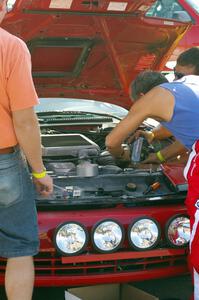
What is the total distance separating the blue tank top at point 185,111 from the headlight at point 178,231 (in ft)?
1.55

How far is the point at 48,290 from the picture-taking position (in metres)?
3.33

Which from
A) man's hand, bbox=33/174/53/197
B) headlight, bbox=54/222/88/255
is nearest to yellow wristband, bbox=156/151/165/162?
headlight, bbox=54/222/88/255

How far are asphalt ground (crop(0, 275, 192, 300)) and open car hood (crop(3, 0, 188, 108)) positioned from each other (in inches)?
78.4

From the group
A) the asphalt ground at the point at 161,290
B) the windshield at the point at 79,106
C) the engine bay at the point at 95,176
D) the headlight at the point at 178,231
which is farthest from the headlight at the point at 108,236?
the windshield at the point at 79,106

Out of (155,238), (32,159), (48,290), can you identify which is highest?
(32,159)

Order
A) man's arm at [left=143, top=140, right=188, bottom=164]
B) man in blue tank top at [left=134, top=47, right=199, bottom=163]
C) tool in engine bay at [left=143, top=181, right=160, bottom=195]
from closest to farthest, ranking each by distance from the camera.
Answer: tool in engine bay at [left=143, top=181, right=160, bottom=195] → man in blue tank top at [left=134, top=47, right=199, bottom=163] → man's arm at [left=143, top=140, right=188, bottom=164]

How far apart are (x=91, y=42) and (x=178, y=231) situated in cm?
229

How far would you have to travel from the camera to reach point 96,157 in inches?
138

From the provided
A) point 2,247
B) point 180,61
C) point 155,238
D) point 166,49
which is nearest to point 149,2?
point 166,49

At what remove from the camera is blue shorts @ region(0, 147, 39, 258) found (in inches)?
94.5

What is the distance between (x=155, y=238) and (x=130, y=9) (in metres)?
2.23

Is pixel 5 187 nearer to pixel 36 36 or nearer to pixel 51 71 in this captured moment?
pixel 36 36

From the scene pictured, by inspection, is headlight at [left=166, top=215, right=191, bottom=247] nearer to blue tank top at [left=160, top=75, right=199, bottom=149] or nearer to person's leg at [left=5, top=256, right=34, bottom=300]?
blue tank top at [left=160, top=75, right=199, bottom=149]

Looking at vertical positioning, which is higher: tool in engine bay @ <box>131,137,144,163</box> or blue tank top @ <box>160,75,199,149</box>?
blue tank top @ <box>160,75,199,149</box>
